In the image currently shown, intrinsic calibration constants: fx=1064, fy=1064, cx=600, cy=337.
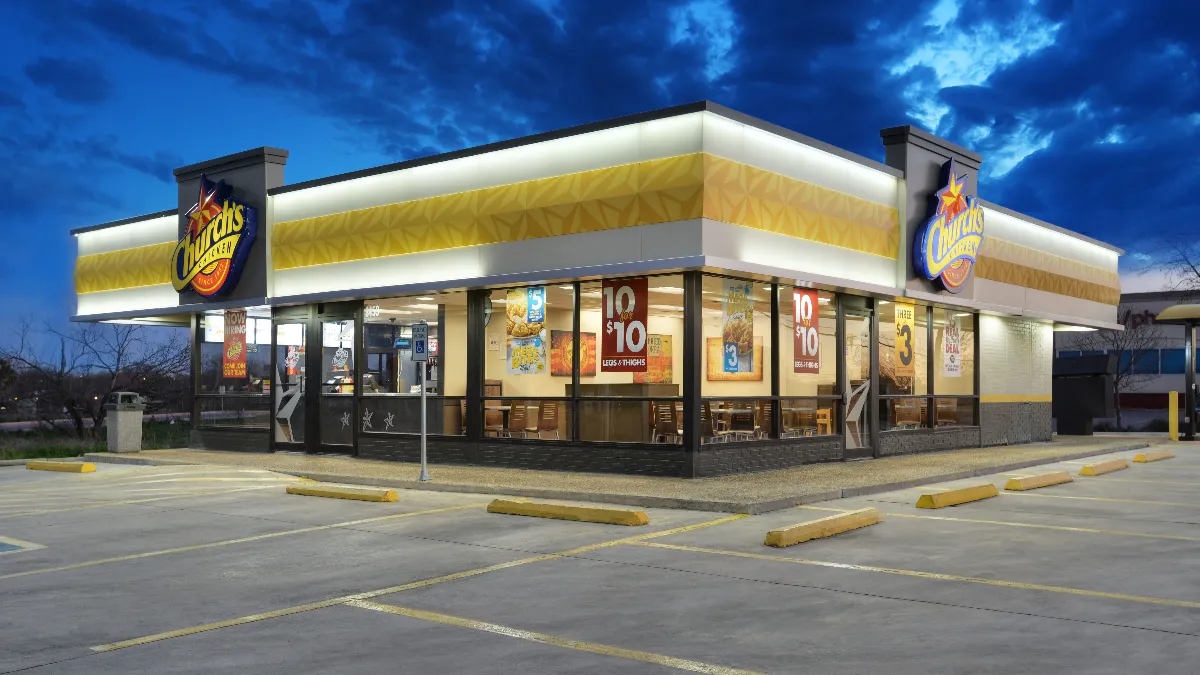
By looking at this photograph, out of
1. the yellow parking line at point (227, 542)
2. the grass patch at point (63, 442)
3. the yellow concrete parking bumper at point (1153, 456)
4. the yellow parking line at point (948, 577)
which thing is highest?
the yellow concrete parking bumper at point (1153, 456)

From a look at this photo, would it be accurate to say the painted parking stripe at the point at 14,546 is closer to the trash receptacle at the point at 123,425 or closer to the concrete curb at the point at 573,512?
the concrete curb at the point at 573,512

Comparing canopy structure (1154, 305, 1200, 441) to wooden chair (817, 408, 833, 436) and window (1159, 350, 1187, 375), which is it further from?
window (1159, 350, 1187, 375)

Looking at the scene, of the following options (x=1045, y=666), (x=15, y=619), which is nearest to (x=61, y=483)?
(x=15, y=619)

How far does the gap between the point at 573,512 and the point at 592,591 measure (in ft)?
14.5

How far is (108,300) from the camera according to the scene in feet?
94.7

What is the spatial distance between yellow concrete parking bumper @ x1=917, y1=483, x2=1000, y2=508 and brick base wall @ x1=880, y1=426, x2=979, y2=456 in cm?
677

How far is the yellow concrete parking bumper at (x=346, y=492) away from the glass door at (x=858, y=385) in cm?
972

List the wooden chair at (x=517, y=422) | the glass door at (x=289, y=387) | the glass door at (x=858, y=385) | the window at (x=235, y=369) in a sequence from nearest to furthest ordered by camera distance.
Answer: the wooden chair at (x=517, y=422) < the glass door at (x=858, y=385) < the glass door at (x=289, y=387) < the window at (x=235, y=369)

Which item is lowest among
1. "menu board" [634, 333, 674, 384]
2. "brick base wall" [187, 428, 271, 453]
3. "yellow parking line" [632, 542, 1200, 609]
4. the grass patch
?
the grass patch

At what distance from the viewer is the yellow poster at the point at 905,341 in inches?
906

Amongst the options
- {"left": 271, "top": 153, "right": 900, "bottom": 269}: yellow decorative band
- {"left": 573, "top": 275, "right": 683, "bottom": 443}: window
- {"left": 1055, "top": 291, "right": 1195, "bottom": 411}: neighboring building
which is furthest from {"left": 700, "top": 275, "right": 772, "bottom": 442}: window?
{"left": 1055, "top": 291, "right": 1195, "bottom": 411}: neighboring building

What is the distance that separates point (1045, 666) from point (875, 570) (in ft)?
10.8

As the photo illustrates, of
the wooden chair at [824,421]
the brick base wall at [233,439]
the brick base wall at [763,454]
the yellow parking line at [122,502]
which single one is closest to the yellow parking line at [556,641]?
the yellow parking line at [122,502]

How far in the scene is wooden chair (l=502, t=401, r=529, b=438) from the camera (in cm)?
1970
